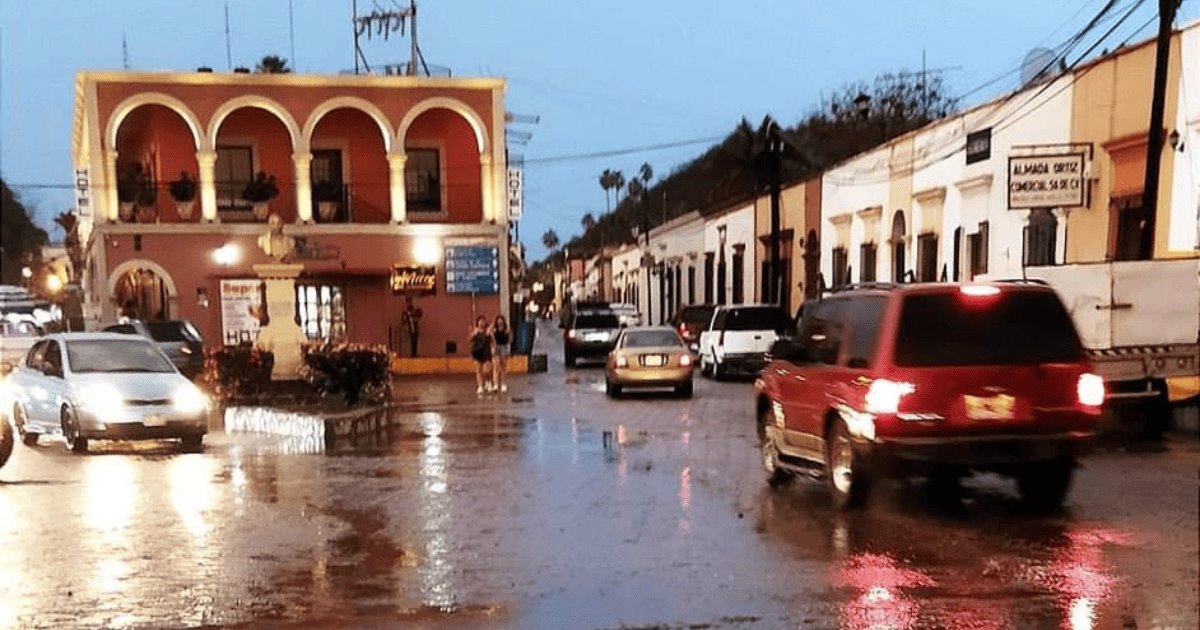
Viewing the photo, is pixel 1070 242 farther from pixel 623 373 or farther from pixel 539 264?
pixel 539 264

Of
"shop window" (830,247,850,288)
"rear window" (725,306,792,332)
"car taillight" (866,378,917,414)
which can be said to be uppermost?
"shop window" (830,247,850,288)

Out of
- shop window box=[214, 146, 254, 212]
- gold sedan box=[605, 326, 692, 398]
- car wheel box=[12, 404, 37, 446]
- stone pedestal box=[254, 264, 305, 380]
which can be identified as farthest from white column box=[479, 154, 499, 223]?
car wheel box=[12, 404, 37, 446]

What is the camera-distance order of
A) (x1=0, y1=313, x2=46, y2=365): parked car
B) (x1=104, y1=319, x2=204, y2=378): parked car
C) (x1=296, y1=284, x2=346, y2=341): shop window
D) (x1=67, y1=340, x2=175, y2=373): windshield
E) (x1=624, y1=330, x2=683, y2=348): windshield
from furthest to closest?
(x1=296, y1=284, x2=346, y2=341): shop window, (x1=104, y1=319, x2=204, y2=378): parked car, (x1=0, y1=313, x2=46, y2=365): parked car, (x1=624, y1=330, x2=683, y2=348): windshield, (x1=67, y1=340, x2=175, y2=373): windshield

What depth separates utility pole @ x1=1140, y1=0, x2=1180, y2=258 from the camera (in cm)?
1516

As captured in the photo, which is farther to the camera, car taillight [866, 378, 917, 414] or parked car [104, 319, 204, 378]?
parked car [104, 319, 204, 378]

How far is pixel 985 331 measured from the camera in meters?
8.52

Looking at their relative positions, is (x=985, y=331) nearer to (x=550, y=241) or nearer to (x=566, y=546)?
(x=566, y=546)

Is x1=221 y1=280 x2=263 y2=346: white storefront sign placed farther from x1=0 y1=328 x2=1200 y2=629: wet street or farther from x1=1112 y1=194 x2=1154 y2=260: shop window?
x1=1112 y1=194 x2=1154 y2=260: shop window

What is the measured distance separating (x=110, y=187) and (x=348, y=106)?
683cm

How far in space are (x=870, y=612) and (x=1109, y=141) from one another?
14.5 metres

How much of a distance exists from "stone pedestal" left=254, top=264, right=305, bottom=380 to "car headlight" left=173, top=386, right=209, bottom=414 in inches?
173

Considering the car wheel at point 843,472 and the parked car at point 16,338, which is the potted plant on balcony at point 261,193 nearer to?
the parked car at point 16,338

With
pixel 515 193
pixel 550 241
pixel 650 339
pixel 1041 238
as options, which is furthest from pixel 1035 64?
pixel 550 241

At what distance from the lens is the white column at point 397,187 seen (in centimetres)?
3055
